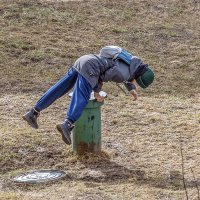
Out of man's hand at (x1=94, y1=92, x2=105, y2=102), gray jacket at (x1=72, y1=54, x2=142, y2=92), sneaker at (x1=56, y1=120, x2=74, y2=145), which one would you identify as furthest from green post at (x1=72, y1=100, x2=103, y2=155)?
sneaker at (x1=56, y1=120, x2=74, y2=145)

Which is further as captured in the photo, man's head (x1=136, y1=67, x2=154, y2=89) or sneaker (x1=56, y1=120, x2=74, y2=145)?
man's head (x1=136, y1=67, x2=154, y2=89)

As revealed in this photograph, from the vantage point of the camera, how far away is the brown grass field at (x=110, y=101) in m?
7.05

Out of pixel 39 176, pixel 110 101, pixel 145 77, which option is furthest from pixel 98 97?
pixel 110 101

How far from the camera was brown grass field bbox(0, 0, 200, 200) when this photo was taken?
23.1 feet

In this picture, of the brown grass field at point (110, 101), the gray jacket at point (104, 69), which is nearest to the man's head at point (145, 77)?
the gray jacket at point (104, 69)

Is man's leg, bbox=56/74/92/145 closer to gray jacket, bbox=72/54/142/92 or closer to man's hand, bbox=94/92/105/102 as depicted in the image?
gray jacket, bbox=72/54/142/92

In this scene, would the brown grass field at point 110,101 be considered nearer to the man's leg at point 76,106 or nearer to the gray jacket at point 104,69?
the man's leg at point 76,106

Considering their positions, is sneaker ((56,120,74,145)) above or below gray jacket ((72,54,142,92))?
below

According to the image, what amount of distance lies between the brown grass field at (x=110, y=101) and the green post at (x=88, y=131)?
0.35 ft

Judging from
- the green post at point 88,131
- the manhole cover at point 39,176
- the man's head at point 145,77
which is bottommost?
the manhole cover at point 39,176

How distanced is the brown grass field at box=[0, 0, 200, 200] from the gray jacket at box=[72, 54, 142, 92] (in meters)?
0.86

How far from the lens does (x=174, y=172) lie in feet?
24.2

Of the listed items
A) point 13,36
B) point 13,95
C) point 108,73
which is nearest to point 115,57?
point 108,73

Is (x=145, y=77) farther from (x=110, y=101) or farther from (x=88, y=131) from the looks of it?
(x=110, y=101)
